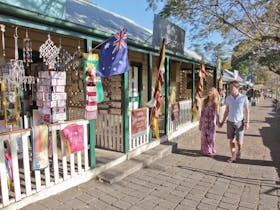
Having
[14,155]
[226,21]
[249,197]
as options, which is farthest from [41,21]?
[226,21]

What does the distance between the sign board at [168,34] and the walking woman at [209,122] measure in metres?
2.16

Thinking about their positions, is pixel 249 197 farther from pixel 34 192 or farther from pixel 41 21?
pixel 41 21

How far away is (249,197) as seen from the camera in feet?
11.8

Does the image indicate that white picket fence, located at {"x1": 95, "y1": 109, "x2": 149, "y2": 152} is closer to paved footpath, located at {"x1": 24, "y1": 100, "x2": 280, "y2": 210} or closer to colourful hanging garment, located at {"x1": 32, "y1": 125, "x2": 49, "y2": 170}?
paved footpath, located at {"x1": 24, "y1": 100, "x2": 280, "y2": 210}

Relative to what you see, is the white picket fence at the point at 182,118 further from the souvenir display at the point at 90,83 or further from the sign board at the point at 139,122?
the souvenir display at the point at 90,83

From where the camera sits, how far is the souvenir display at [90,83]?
12.8 ft

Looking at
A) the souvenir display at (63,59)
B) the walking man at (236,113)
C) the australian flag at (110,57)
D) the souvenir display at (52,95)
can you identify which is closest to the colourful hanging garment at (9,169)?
the souvenir display at (52,95)

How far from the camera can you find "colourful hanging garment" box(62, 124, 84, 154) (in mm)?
3678

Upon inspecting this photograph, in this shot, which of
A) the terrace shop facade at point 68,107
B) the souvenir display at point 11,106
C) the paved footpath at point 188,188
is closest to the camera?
the terrace shop facade at point 68,107

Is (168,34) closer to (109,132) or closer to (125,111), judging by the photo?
(125,111)

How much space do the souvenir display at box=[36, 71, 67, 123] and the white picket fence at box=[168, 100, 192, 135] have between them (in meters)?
3.68

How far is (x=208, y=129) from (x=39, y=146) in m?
3.94

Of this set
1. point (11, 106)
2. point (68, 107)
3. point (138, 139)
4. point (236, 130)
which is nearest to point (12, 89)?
point (11, 106)

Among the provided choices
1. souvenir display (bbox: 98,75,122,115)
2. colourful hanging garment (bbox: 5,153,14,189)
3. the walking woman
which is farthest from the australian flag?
souvenir display (bbox: 98,75,122,115)
